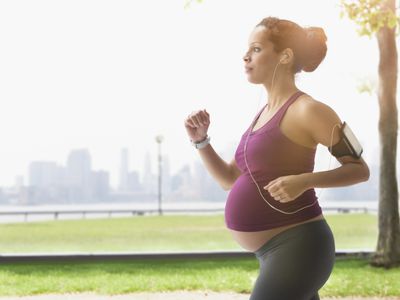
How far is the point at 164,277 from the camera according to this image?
8430 millimetres

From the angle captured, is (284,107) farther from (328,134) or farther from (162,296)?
(162,296)

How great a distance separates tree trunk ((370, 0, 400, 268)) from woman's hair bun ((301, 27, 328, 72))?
767 centimetres

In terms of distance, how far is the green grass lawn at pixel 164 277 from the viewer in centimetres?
769

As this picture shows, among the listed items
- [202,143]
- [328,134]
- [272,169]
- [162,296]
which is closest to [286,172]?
[272,169]

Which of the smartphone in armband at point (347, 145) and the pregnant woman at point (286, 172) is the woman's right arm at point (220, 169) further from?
the smartphone in armband at point (347, 145)

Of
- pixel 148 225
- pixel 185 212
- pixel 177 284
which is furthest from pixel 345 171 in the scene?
pixel 185 212

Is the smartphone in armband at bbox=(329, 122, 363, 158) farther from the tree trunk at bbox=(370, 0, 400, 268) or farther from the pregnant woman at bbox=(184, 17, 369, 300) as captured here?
the tree trunk at bbox=(370, 0, 400, 268)

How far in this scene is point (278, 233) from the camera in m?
2.11

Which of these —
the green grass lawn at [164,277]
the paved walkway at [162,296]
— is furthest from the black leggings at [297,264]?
the green grass lawn at [164,277]

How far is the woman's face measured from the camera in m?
2.24

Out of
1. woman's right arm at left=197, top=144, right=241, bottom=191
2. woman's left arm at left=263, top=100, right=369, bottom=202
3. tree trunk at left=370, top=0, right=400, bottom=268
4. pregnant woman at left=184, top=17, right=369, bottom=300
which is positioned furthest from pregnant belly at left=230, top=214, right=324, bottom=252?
tree trunk at left=370, top=0, right=400, bottom=268

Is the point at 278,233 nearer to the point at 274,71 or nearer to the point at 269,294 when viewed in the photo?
the point at 269,294

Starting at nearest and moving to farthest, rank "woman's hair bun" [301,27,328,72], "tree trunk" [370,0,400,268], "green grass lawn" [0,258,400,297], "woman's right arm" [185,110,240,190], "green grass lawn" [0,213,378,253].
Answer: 1. "woman's hair bun" [301,27,328,72]
2. "woman's right arm" [185,110,240,190]
3. "green grass lawn" [0,258,400,297]
4. "tree trunk" [370,0,400,268]
5. "green grass lawn" [0,213,378,253]

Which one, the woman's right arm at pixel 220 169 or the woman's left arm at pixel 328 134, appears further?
the woman's right arm at pixel 220 169
